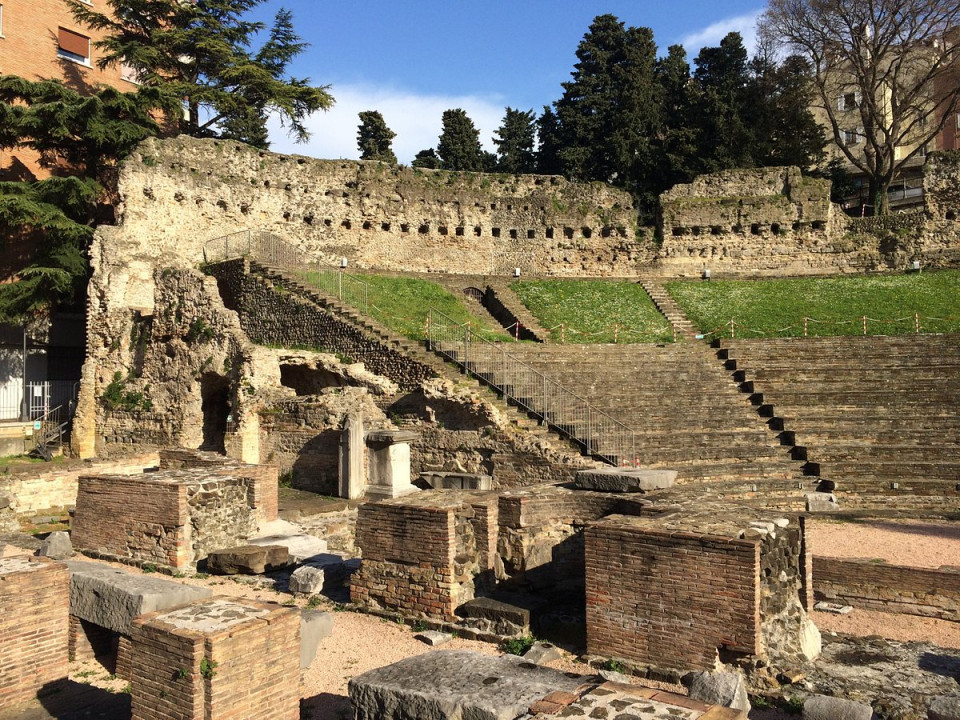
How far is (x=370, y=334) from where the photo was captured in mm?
18891

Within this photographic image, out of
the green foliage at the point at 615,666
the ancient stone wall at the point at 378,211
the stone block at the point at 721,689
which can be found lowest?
the green foliage at the point at 615,666

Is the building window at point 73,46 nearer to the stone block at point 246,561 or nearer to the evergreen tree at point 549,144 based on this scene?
the evergreen tree at point 549,144

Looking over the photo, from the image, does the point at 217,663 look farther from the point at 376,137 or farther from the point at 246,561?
the point at 376,137

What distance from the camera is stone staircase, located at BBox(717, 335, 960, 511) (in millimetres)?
14727

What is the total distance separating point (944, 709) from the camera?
5164mm

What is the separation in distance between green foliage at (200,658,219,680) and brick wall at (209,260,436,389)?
41.2ft

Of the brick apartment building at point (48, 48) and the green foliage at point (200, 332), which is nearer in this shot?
the green foliage at point (200, 332)

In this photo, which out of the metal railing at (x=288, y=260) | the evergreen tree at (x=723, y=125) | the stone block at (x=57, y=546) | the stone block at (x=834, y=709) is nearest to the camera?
the stone block at (x=834, y=709)

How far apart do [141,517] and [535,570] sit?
18.8 ft

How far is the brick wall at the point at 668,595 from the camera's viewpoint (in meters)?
6.18

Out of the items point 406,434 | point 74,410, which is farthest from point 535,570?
point 74,410

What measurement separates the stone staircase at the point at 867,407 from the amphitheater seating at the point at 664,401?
0.73m

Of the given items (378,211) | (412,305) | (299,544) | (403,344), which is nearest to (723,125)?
(378,211)

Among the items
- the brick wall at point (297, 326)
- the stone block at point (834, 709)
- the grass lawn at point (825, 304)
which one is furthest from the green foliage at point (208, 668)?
the grass lawn at point (825, 304)
